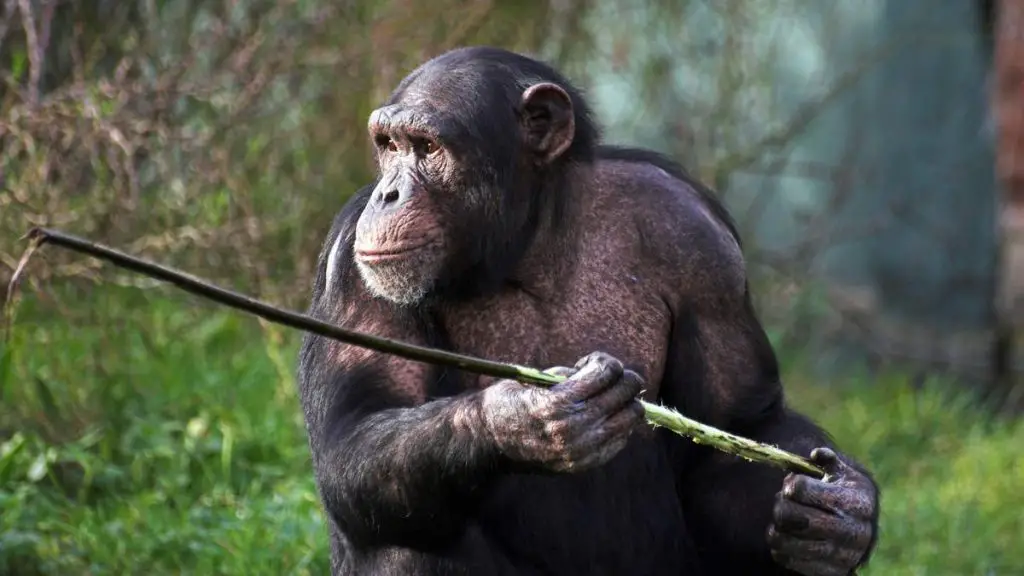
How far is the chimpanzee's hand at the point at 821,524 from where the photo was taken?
13.3 feet

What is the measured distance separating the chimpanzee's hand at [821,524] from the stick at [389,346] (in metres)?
0.05

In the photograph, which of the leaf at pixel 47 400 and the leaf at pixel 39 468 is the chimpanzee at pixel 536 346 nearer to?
the leaf at pixel 39 468

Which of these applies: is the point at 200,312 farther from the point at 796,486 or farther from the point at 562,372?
the point at 562,372

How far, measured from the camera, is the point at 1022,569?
244 inches

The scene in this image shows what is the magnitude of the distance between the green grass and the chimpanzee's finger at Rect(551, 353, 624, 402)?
1949 millimetres

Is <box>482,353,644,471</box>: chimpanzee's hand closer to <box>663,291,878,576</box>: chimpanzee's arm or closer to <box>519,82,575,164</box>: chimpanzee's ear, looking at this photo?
<box>663,291,878,576</box>: chimpanzee's arm

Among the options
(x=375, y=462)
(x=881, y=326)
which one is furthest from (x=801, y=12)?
(x=375, y=462)

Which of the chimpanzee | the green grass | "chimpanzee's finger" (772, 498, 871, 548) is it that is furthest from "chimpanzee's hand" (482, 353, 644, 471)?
the green grass

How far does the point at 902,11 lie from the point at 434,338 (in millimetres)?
6191

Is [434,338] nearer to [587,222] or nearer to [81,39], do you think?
[587,222]

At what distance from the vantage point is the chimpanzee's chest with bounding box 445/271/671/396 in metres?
4.30

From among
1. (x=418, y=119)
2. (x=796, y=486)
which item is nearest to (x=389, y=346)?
(x=418, y=119)

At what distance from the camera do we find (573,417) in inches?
136

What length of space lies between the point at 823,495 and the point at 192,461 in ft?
9.34
